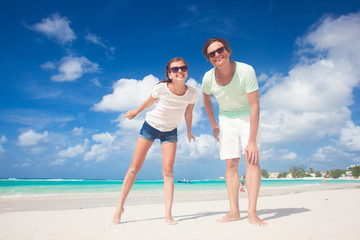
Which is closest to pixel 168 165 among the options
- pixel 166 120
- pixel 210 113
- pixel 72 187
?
pixel 166 120

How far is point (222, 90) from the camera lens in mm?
3408

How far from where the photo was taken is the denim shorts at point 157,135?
368 centimetres

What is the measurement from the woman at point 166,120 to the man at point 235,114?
433 millimetres

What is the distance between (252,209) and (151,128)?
5.96ft

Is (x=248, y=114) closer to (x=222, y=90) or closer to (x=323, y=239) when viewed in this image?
(x=222, y=90)

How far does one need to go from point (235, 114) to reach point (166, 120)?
1019 mm

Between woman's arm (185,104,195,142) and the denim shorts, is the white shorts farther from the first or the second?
the denim shorts

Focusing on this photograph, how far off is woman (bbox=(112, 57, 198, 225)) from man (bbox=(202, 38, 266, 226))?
433mm

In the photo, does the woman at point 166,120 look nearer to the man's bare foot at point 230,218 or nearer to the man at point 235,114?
the man at point 235,114

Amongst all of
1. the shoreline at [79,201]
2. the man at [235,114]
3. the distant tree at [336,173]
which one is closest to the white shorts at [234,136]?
the man at [235,114]

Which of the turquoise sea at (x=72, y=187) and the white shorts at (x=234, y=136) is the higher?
the white shorts at (x=234, y=136)

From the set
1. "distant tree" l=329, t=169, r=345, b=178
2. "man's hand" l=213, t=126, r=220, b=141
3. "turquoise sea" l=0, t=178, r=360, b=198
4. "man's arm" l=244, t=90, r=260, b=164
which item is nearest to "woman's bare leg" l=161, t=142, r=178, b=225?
"man's hand" l=213, t=126, r=220, b=141

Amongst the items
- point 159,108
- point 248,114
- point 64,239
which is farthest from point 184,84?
point 64,239

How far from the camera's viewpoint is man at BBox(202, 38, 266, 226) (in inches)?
123
